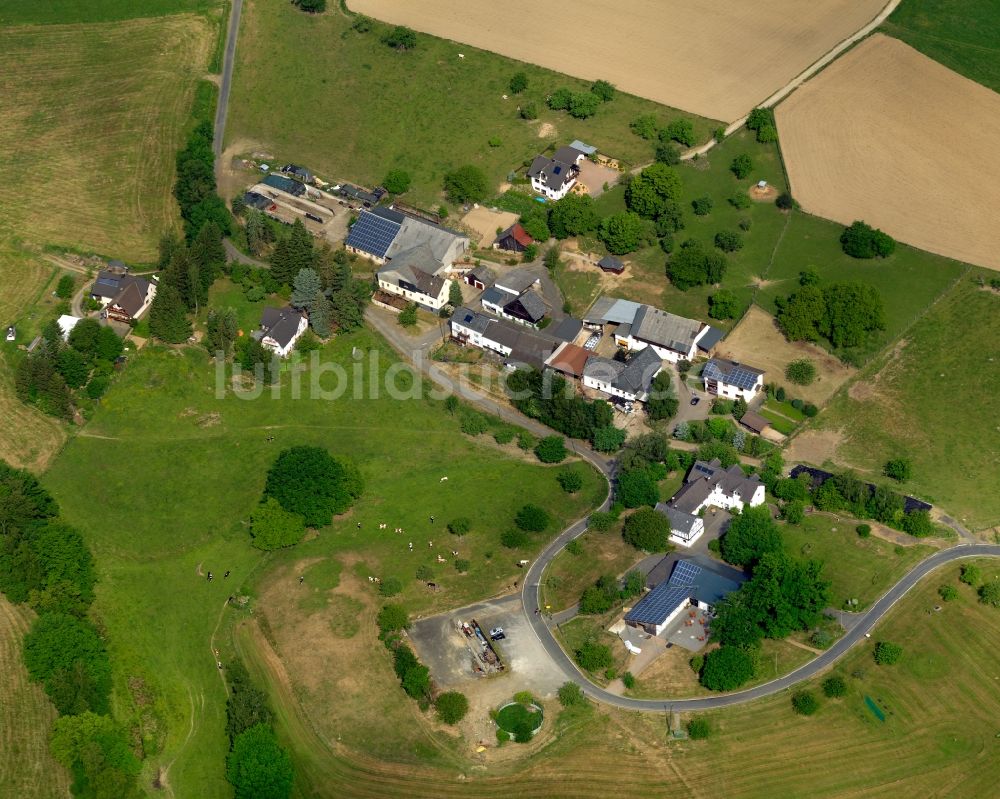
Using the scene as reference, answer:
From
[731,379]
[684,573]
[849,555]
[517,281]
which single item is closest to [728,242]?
[731,379]

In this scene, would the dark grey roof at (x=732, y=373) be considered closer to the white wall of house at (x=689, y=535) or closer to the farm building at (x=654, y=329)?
A: the farm building at (x=654, y=329)

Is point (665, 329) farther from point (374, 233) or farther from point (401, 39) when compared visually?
point (401, 39)

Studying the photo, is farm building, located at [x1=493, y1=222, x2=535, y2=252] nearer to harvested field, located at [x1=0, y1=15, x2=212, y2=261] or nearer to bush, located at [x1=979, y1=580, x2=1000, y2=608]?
harvested field, located at [x1=0, y1=15, x2=212, y2=261]

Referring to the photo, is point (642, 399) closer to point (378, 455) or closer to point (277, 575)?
point (378, 455)

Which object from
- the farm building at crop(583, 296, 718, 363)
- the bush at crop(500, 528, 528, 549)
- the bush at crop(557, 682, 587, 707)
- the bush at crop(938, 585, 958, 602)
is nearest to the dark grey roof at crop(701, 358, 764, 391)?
the farm building at crop(583, 296, 718, 363)

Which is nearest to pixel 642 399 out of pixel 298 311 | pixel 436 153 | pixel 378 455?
pixel 378 455
